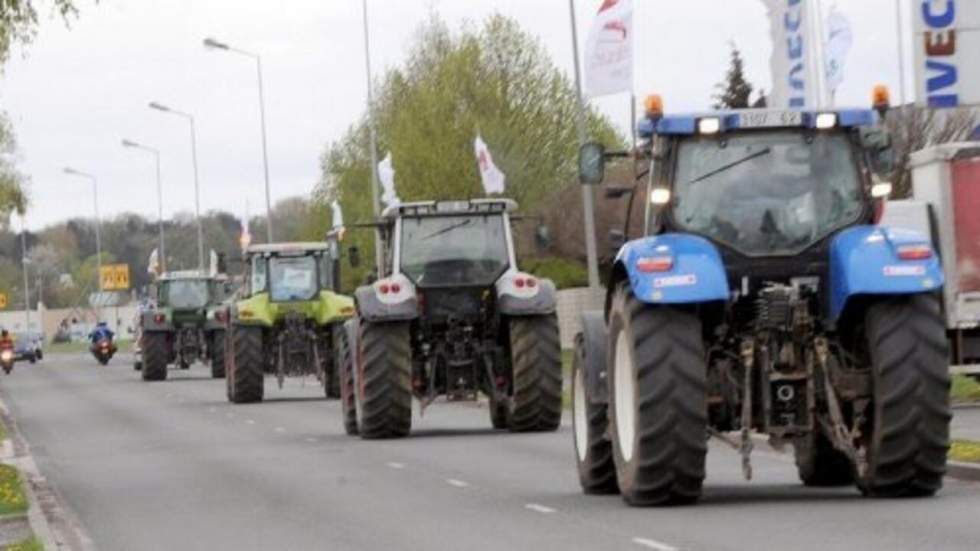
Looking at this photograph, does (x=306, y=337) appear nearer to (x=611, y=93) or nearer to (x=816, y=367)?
(x=611, y=93)

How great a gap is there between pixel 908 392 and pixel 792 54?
18215 millimetres

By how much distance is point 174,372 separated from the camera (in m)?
75.3

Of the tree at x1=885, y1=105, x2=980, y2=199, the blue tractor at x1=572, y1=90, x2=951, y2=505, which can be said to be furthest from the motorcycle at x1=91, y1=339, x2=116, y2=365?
the blue tractor at x1=572, y1=90, x2=951, y2=505

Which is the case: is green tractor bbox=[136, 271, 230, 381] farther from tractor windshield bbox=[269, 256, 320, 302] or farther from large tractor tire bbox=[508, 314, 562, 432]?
large tractor tire bbox=[508, 314, 562, 432]

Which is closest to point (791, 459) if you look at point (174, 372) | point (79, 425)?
point (79, 425)

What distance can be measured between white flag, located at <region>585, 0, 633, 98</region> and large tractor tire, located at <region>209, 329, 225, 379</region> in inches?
1127

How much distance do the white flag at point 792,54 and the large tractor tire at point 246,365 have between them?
12.4m

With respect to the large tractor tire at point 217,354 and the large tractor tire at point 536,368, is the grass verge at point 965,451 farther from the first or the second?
the large tractor tire at point 217,354

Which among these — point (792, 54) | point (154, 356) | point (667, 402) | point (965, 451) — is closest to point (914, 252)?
point (667, 402)

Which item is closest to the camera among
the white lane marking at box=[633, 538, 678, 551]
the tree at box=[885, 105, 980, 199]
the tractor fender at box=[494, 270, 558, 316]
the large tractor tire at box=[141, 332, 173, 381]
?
the white lane marking at box=[633, 538, 678, 551]

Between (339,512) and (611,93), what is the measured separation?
1707 cm

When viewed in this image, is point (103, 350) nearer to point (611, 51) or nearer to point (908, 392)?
point (611, 51)

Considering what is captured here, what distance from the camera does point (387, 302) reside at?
31953mm

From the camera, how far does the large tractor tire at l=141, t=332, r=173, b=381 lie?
6594cm
